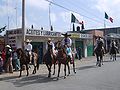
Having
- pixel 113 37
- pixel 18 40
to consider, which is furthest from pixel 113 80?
pixel 113 37

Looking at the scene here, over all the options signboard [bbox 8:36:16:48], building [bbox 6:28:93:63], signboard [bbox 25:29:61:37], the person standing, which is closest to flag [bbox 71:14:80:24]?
building [bbox 6:28:93:63]

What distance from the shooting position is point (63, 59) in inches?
661

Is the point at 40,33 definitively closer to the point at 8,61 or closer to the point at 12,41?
the point at 12,41

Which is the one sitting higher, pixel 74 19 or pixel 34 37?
pixel 74 19

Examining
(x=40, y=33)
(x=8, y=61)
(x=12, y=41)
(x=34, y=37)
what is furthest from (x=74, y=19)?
(x=8, y=61)

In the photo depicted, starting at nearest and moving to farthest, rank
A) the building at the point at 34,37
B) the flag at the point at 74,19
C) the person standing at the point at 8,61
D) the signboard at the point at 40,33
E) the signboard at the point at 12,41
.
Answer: the person standing at the point at 8,61, the signboard at the point at 40,33, the building at the point at 34,37, the signboard at the point at 12,41, the flag at the point at 74,19

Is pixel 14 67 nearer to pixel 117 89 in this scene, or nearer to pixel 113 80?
pixel 113 80

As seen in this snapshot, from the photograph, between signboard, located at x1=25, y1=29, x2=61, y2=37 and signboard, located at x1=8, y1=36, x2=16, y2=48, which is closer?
signboard, located at x1=25, y1=29, x2=61, y2=37

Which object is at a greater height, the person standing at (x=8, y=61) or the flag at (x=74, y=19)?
the flag at (x=74, y=19)

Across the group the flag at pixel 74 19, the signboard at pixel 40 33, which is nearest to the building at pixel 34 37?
the signboard at pixel 40 33

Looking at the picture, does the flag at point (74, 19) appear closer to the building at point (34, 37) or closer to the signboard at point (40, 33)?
the building at point (34, 37)

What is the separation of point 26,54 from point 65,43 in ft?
8.57

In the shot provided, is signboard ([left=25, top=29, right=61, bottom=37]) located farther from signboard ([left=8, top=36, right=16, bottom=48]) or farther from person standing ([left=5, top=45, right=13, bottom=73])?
person standing ([left=5, top=45, right=13, bottom=73])

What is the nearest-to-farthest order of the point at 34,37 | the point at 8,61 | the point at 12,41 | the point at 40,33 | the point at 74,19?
the point at 8,61 < the point at 12,41 < the point at 34,37 < the point at 40,33 < the point at 74,19
